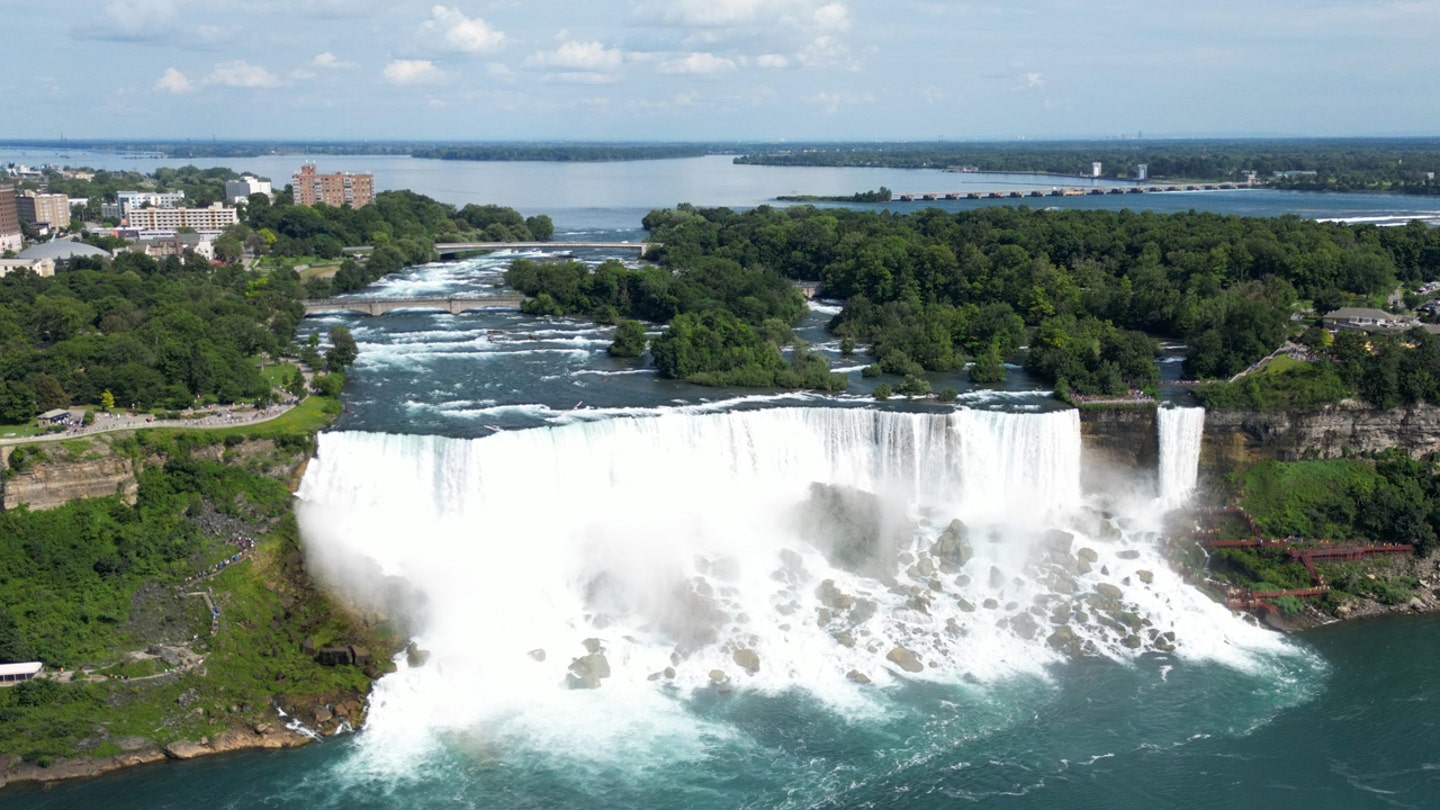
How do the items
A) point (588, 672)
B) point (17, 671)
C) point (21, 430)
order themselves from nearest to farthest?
point (17, 671) → point (588, 672) → point (21, 430)

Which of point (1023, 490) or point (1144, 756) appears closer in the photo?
point (1144, 756)

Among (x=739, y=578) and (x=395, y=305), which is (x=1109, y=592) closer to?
(x=739, y=578)

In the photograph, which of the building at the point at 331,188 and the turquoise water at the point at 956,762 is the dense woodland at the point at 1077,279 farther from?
the building at the point at 331,188

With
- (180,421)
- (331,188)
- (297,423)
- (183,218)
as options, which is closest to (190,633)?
(297,423)

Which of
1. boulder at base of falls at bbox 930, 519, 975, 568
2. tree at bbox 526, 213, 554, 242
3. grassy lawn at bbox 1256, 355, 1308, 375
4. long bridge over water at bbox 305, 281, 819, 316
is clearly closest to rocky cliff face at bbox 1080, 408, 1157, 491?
boulder at base of falls at bbox 930, 519, 975, 568

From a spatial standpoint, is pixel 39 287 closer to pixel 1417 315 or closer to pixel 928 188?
pixel 1417 315

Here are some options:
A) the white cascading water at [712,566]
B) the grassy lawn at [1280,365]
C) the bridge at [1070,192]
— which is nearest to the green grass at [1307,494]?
the white cascading water at [712,566]

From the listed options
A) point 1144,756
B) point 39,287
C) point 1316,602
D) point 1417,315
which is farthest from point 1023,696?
point 39,287
